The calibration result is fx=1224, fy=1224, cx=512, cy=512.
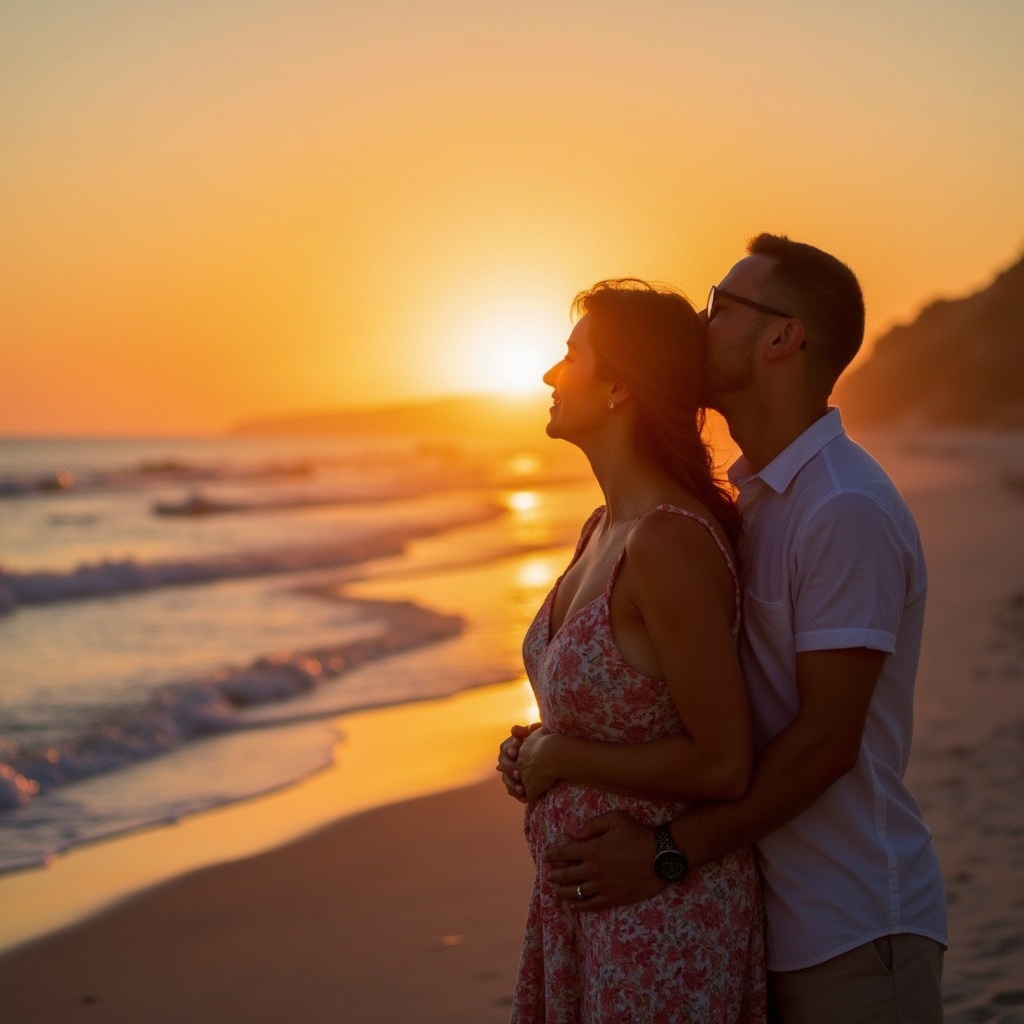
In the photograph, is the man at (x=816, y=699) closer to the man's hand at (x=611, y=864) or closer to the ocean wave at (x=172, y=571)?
the man's hand at (x=611, y=864)

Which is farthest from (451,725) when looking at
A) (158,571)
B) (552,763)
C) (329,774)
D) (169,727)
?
(158,571)

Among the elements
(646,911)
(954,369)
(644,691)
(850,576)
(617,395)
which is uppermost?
(954,369)

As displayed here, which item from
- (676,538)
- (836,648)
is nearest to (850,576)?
(836,648)

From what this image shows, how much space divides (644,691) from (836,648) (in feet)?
1.30

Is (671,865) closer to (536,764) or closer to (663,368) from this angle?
(536,764)

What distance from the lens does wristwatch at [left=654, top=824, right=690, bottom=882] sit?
247 cm

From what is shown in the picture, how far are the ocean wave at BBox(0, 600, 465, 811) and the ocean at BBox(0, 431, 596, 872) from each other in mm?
20

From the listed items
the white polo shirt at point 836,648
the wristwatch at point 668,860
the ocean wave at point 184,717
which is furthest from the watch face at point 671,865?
the ocean wave at point 184,717

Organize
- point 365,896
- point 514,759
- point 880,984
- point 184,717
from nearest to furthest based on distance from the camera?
1. point 880,984
2. point 514,759
3. point 365,896
4. point 184,717

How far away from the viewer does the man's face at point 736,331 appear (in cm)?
260

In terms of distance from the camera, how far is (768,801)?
244cm

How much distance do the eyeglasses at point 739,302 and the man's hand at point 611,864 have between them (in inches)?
43.2

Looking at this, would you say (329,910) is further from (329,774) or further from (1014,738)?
(1014,738)

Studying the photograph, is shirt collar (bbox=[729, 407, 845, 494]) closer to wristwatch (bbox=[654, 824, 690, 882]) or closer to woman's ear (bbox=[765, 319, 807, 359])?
woman's ear (bbox=[765, 319, 807, 359])
